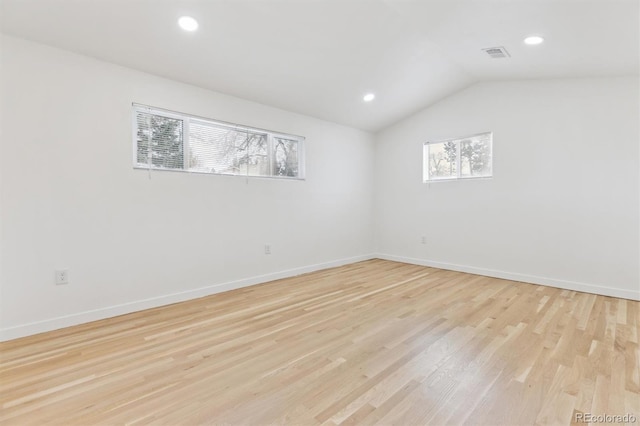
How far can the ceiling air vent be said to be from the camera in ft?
10.8

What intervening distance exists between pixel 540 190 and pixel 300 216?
3.25m

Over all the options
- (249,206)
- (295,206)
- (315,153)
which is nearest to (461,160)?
(315,153)

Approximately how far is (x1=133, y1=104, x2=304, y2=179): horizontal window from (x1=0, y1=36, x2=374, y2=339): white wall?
11cm

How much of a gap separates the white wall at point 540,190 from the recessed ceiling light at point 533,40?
4.10 ft

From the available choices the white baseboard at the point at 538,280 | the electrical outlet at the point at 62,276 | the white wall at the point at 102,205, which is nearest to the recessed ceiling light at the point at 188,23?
the white wall at the point at 102,205

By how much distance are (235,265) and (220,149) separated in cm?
143

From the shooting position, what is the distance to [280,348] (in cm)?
224

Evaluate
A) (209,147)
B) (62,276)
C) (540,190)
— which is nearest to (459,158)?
(540,190)

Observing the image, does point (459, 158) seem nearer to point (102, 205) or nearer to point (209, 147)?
point (209, 147)

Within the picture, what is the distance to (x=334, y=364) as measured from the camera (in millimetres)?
2006

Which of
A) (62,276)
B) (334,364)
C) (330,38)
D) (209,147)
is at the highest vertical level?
(330,38)

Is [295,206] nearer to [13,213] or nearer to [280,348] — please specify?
[280,348]

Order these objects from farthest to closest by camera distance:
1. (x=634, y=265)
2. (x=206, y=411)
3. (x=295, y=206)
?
(x=295, y=206) < (x=634, y=265) < (x=206, y=411)

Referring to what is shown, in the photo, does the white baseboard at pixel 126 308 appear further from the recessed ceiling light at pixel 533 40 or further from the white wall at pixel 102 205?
the recessed ceiling light at pixel 533 40
